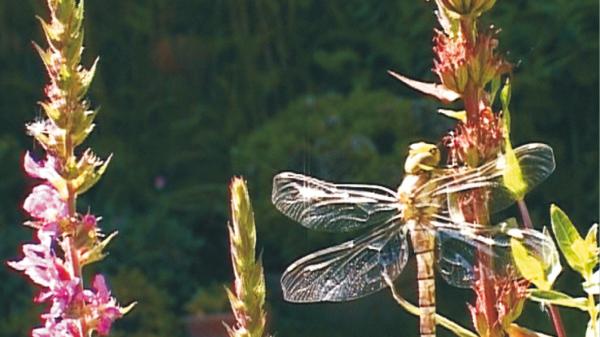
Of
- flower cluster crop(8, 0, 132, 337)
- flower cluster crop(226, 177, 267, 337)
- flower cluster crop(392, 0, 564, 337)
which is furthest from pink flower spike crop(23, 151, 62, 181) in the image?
flower cluster crop(392, 0, 564, 337)

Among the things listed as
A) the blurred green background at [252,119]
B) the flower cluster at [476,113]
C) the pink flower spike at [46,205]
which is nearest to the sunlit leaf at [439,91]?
the flower cluster at [476,113]

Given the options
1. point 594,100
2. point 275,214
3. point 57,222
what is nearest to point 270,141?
point 275,214

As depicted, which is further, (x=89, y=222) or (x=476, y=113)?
(x=89, y=222)

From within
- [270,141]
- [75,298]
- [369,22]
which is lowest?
[75,298]

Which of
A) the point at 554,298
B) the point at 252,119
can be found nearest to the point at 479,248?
the point at 554,298

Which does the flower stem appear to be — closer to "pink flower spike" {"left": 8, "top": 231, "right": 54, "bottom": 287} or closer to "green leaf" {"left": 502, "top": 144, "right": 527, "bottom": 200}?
"green leaf" {"left": 502, "top": 144, "right": 527, "bottom": 200}

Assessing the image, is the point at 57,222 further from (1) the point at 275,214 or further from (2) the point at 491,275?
(1) the point at 275,214

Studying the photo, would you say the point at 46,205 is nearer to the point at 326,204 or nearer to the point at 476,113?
the point at 326,204
